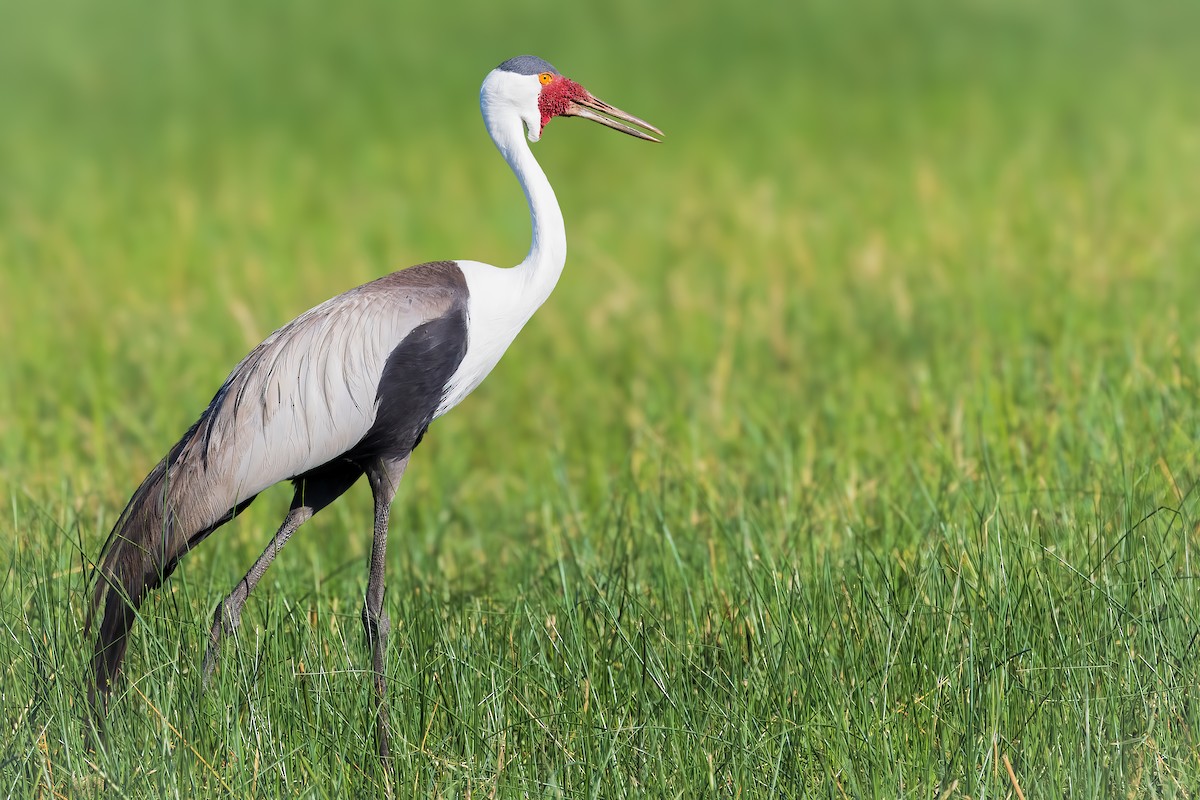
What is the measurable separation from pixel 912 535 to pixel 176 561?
2407 millimetres

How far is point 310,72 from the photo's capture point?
14.9 m

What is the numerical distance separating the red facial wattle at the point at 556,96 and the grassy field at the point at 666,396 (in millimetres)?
1329

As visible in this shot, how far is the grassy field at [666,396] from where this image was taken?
144 inches

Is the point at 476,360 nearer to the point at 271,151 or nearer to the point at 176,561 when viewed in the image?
the point at 176,561

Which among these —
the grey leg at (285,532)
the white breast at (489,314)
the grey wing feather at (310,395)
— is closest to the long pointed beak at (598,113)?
the white breast at (489,314)

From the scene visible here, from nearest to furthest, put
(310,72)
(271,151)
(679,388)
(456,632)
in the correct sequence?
(456,632)
(679,388)
(271,151)
(310,72)

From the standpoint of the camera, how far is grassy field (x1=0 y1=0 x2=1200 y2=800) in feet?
12.0

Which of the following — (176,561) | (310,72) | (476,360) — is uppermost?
(310,72)

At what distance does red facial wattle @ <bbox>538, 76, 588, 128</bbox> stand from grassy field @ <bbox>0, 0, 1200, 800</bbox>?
4.36ft

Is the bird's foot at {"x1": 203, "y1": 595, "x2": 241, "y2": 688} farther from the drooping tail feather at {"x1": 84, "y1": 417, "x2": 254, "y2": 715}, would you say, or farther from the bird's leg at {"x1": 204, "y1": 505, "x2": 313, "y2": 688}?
the drooping tail feather at {"x1": 84, "y1": 417, "x2": 254, "y2": 715}

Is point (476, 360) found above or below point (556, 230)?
below

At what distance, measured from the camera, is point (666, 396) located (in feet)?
25.0

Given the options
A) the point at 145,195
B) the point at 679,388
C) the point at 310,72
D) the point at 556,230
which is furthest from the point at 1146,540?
the point at 310,72

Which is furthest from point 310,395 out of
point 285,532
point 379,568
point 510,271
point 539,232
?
point 539,232
